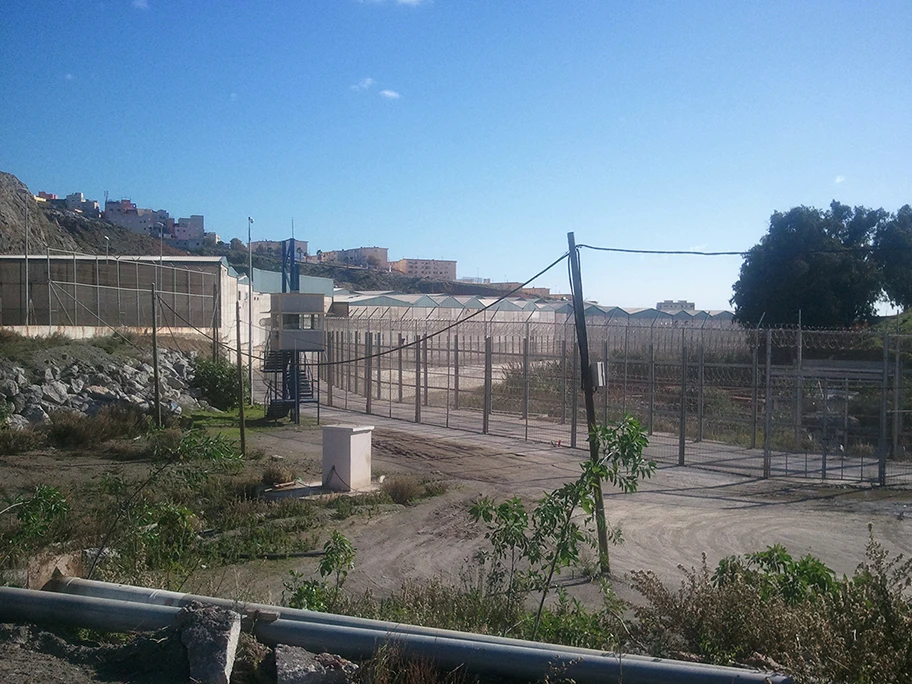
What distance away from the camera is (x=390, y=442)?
18438 mm

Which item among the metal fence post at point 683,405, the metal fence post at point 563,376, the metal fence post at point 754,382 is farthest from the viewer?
the metal fence post at point 563,376

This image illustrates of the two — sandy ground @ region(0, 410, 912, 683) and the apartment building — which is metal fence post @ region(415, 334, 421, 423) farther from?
the apartment building

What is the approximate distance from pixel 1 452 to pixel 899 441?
728 inches

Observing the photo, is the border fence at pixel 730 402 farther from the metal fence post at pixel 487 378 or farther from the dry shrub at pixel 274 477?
the dry shrub at pixel 274 477

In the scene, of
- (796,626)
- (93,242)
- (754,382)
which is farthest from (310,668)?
(93,242)

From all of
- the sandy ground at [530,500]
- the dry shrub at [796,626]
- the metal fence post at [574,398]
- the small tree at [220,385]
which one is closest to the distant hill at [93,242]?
the small tree at [220,385]

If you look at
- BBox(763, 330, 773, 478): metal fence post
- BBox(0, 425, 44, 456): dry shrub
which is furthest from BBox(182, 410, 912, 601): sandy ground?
BBox(0, 425, 44, 456): dry shrub

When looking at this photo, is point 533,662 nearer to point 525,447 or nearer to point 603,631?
point 603,631

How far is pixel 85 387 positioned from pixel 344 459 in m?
13.4

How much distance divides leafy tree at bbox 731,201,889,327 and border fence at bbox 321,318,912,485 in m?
5.77

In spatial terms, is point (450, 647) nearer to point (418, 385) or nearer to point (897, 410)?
point (897, 410)

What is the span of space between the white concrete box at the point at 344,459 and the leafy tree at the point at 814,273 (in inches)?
712

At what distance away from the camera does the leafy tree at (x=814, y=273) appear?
2703 centimetres

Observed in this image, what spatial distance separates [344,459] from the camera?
12.8 meters
